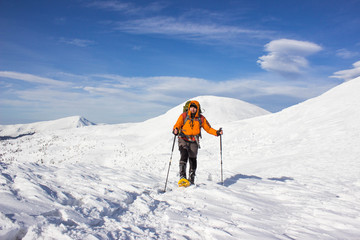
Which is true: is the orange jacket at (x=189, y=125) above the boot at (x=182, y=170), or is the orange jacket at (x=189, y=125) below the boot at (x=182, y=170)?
above

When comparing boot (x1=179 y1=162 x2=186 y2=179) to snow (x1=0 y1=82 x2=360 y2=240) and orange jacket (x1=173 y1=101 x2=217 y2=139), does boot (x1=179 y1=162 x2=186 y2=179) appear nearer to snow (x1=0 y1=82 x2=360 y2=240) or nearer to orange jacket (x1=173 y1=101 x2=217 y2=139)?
snow (x1=0 y1=82 x2=360 y2=240)

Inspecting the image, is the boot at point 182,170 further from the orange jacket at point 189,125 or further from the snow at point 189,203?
the orange jacket at point 189,125

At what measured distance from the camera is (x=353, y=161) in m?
10.9

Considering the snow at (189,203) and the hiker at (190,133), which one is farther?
the hiker at (190,133)

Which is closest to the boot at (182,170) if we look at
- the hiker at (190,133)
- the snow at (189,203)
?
the hiker at (190,133)

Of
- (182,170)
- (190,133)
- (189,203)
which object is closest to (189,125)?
(190,133)

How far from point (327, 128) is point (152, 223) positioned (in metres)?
17.1

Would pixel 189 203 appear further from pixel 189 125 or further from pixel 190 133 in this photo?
pixel 189 125

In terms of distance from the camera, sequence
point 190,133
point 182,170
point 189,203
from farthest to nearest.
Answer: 1. point 190,133
2. point 182,170
3. point 189,203

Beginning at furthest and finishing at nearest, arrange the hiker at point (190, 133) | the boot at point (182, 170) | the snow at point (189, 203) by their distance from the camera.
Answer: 1. the hiker at point (190, 133)
2. the boot at point (182, 170)
3. the snow at point (189, 203)

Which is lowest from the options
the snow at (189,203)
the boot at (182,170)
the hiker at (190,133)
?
the snow at (189,203)

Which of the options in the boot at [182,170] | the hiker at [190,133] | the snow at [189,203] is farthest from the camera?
the hiker at [190,133]

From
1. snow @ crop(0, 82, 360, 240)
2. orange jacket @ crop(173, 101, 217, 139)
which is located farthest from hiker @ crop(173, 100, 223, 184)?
snow @ crop(0, 82, 360, 240)

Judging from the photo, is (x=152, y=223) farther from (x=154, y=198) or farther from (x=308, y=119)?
(x=308, y=119)
